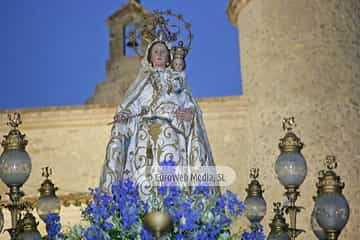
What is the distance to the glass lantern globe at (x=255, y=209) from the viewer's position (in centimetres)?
844

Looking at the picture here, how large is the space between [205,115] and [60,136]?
9.32 ft

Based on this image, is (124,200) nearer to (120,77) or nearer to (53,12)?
(120,77)

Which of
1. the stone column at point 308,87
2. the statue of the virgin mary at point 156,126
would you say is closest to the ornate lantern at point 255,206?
the statue of the virgin mary at point 156,126

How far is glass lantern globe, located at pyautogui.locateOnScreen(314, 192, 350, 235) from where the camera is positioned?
6.26 meters

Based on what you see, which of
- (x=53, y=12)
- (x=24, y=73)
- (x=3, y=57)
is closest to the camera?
(x=3, y=57)

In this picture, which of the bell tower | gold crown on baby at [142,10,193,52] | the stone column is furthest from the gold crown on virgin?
the bell tower

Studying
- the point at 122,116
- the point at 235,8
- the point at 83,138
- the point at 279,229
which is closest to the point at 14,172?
the point at 122,116

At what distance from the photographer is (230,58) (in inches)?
2213

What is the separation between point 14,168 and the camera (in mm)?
6254

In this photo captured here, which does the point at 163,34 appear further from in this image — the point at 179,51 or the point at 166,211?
the point at 166,211

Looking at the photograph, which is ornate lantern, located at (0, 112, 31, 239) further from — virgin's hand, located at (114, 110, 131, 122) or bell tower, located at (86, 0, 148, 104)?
Answer: bell tower, located at (86, 0, 148, 104)

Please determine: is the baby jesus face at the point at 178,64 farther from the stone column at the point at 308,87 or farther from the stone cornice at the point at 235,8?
the stone cornice at the point at 235,8

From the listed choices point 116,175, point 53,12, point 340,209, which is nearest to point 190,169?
point 116,175

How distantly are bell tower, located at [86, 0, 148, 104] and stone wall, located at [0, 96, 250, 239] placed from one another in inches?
277
